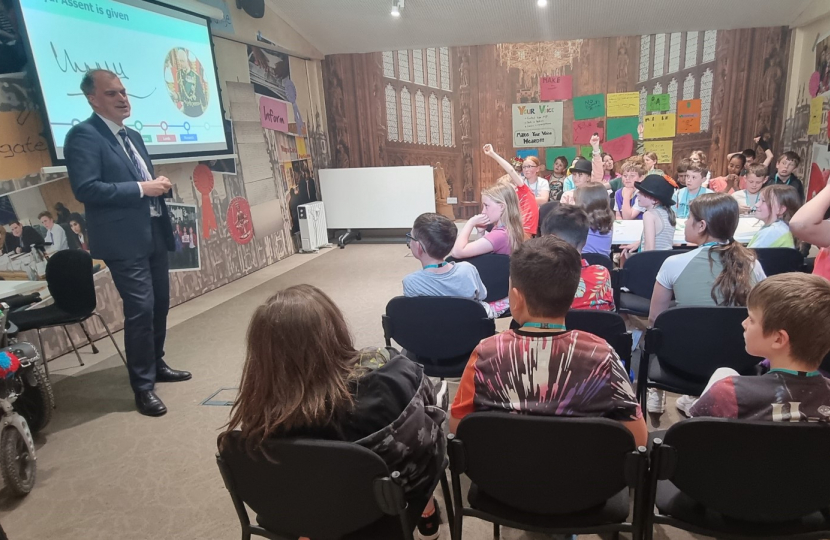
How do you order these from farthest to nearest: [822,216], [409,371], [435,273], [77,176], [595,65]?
[595,65], [77,176], [435,273], [822,216], [409,371]

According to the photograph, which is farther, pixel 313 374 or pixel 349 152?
pixel 349 152

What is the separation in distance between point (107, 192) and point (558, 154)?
6.16 meters

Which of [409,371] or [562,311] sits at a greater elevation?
[562,311]

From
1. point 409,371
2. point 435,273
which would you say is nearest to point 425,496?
point 409,371

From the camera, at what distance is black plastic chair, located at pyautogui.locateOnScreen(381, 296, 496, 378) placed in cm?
→ 205

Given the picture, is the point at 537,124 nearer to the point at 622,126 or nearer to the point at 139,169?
the point at 622,126

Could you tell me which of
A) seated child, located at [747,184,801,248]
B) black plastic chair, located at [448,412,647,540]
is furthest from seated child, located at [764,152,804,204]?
black plastic chair, located at [448,412,647,540]

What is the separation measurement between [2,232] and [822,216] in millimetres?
4221

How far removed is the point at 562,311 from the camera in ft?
4.23

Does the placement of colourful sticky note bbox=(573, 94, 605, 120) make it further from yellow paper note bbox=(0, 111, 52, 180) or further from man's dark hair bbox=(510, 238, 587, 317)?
man's dark hair bbox=(510, 238, 587, 317)

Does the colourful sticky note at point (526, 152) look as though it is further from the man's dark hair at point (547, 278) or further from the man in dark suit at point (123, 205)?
the man's dark hair at point (547, 278)

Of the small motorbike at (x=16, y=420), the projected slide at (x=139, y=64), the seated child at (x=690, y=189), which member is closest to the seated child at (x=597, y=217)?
the seated child at (x=690, y=189)

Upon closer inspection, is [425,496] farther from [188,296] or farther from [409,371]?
[188,296]

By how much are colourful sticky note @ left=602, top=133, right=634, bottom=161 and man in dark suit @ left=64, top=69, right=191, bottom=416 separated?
617 centimetres
